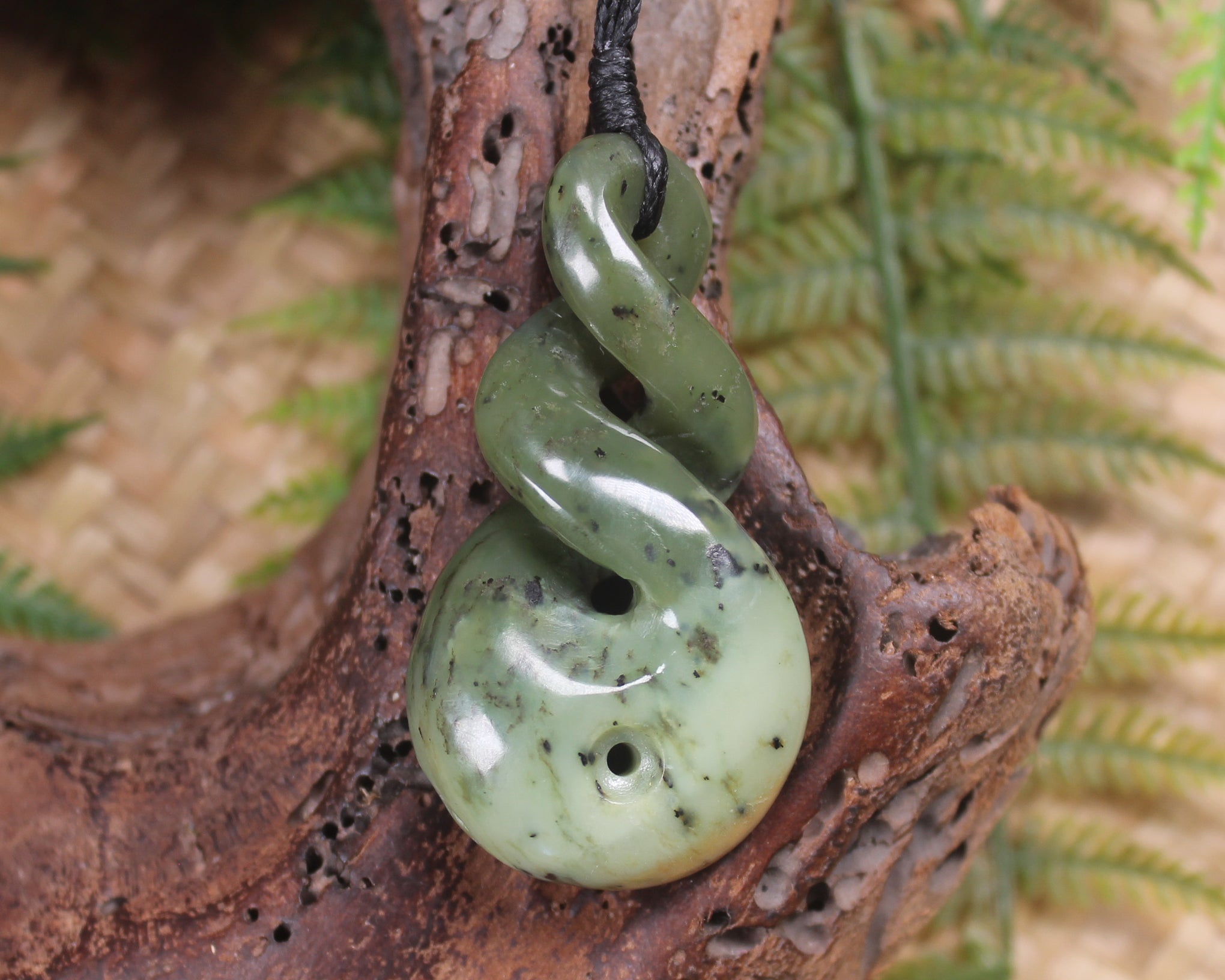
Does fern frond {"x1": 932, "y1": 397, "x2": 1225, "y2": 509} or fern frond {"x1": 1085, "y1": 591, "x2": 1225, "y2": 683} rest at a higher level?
fern frond {"x1": 932, "y1": 397, "x2": 1225, "y2": 509}

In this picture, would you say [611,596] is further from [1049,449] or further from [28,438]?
[28,438]

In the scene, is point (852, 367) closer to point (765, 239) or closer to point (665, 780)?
point (765, 239)

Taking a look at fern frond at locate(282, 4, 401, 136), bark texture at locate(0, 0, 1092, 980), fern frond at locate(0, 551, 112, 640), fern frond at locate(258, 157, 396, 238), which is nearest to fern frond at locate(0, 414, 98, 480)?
fern frond at locate(0, 551, 112, 640)

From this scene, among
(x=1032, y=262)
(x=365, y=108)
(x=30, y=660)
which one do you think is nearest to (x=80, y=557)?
(x=30, y=660)

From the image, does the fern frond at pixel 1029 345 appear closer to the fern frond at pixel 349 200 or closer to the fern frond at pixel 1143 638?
the fern frond at pixel 1143 638

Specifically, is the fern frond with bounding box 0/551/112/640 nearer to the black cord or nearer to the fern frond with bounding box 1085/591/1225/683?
the black cord

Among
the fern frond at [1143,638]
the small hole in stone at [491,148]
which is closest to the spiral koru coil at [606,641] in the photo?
the small hole in stone at [491,148]

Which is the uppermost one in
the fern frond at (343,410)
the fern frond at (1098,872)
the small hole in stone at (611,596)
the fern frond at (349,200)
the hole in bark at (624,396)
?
the hole in bark at (624,396)
